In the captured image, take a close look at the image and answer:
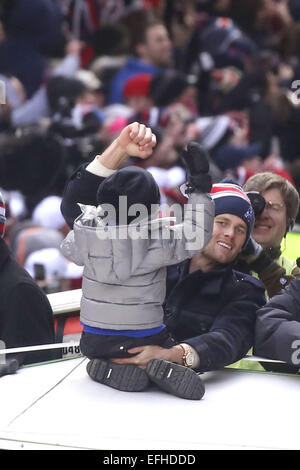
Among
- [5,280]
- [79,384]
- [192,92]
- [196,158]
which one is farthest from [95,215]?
[192,92]

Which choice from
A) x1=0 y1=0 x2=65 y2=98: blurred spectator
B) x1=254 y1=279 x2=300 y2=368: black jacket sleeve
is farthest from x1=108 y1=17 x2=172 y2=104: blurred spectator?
x1=254 y1=279 x2=300 y2=368: black jacket sleeve

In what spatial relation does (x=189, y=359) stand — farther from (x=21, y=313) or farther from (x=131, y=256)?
(x=21, y=313)

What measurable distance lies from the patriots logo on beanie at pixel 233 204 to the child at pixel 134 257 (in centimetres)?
37

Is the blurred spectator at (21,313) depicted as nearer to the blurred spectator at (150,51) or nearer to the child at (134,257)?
the child at (134,257)

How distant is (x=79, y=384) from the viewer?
3426 mm

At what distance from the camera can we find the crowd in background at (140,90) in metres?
7.34

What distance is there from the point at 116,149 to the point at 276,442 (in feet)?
3.76

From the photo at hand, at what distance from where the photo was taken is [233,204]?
142 inches

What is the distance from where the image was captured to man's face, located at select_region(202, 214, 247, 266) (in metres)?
3.61

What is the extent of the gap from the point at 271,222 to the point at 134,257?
4.20 ft

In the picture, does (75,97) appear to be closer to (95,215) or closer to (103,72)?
(103,72)

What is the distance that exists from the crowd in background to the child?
9.07 feet

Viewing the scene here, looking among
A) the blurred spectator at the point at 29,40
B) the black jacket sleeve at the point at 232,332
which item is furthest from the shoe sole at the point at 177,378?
the blurred spectator at the point at 29,40

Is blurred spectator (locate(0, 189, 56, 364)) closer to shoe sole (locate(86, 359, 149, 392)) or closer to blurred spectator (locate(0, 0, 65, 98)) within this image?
shoe sole (locate(86, 359, 149, 392))
